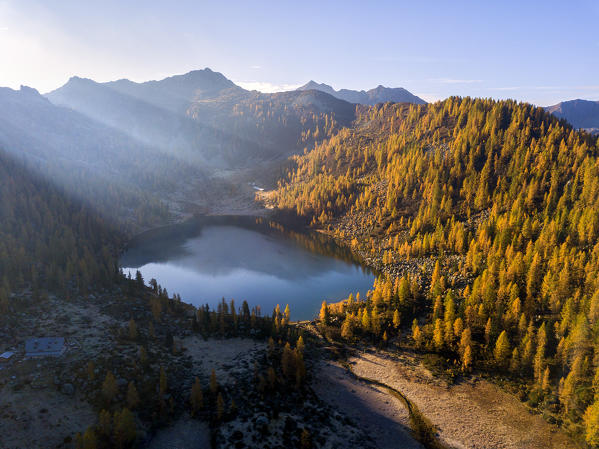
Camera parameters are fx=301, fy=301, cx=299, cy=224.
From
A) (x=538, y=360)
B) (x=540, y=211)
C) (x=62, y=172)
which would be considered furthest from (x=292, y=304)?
(x=62, y=172)

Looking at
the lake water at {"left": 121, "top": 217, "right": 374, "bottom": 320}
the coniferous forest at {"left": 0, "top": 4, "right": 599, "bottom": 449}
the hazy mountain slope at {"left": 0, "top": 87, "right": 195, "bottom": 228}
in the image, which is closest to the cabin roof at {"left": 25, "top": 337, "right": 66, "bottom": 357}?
the coniferous forest at {"left": 0, "top": 4, "right": 599, "bottom": 449}

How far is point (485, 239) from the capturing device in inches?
3342

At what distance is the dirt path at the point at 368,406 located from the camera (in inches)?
1518

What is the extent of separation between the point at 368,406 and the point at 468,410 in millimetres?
14066

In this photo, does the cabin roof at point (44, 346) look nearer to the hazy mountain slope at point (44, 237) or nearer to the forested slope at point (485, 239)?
the hazy mountain slope at point (44, 237)

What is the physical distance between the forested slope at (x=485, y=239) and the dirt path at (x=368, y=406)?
489 inches

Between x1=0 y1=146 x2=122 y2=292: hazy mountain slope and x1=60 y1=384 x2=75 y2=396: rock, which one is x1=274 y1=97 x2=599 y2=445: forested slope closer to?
x1=60 y1=384 x2=75 y2=396: rock

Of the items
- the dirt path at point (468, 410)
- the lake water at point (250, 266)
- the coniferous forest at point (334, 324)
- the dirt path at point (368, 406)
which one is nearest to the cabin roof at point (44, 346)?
the coniferous forest at point (334, 324)

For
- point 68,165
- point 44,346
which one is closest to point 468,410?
point 44,346

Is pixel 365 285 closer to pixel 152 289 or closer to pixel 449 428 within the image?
pixel 449 428

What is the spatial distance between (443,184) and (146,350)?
119531 mm

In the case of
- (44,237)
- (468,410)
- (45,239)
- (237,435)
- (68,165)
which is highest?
(68,165)

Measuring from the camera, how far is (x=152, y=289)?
80.7 metres

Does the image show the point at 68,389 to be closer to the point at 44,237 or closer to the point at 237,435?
the point at 237,435
